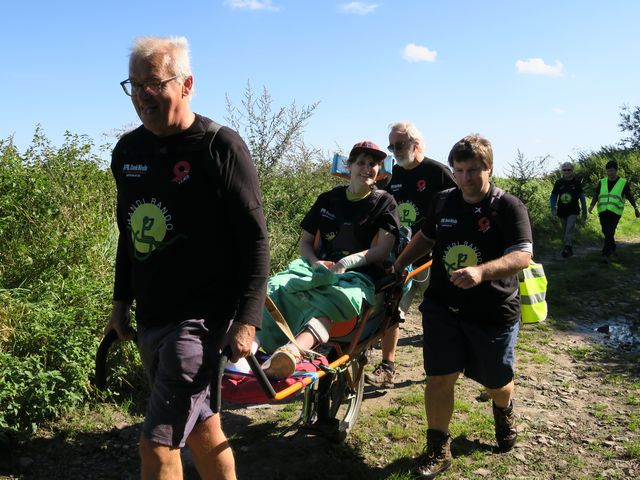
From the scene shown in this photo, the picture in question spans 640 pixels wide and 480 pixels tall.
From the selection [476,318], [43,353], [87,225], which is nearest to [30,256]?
[87,225]

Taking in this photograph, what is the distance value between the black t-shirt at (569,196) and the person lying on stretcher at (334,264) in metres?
10.1

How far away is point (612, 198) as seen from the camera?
13.2m

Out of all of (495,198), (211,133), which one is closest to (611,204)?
(495,198)

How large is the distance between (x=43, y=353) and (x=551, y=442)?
3.78m

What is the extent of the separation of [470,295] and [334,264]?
0.94 meters

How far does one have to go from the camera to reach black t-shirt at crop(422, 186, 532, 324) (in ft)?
13.6

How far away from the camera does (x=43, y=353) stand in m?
4.66

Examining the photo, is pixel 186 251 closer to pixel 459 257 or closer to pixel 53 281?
pixel 459 257

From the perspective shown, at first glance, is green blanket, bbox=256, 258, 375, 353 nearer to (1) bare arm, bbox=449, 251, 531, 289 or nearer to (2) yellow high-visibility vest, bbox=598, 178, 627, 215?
(1) bare arm, bbox=449, 251, 531, 289

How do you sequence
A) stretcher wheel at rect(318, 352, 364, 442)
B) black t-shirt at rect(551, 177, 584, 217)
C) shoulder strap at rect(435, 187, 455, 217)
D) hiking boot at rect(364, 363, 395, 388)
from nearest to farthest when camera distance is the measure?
shoulder strap at rect(435, 187, 455, 217)
stretcher wheel at rect(318, 352, 364, 442)
hiking boot at rect(364, 363, 395, 388)
black t-shirt at rect(551, 177, 584, 217)

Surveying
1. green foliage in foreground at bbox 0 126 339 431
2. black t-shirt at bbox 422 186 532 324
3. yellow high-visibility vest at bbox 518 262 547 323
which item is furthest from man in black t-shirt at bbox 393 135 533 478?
green foliage in foreground at bbox 0 126 339 431

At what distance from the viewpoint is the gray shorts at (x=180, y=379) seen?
103 inches

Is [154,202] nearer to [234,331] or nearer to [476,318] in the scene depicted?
[234,331]

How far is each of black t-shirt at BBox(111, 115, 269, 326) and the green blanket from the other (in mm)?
1269
